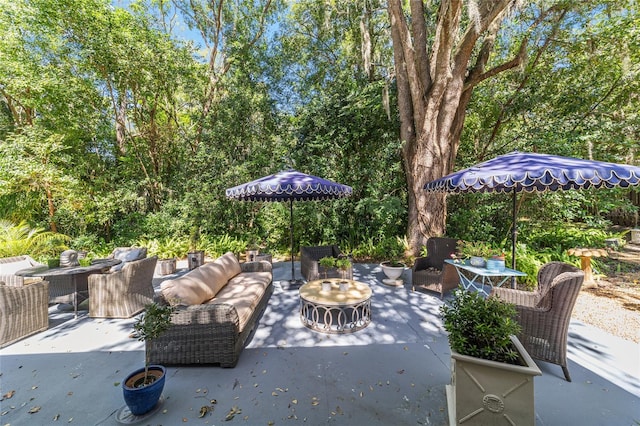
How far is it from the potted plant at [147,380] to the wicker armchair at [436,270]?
4128 millimetres

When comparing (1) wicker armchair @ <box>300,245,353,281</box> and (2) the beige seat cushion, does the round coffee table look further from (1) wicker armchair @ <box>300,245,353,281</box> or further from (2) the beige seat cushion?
(1) wicker armchair @ <box>300,245,353,281</box>

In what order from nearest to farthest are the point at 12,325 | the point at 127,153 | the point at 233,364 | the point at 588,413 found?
the point at 588,413
the point at 233,364
the point at 12,325
the point at 127,153

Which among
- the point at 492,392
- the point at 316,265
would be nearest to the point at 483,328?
the point at 492,392

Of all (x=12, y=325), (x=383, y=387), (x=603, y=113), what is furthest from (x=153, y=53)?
(x=603, y=113)

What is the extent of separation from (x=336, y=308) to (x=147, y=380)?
2145 millimetres

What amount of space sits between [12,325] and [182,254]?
501 centimetres

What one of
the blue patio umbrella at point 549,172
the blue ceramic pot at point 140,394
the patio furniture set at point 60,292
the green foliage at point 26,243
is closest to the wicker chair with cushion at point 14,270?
the patio furniture set at point 60,292

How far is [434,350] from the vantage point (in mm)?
2963

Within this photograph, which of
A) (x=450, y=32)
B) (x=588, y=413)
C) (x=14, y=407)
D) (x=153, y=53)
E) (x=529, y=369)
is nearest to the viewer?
→ (x=529, y=369)

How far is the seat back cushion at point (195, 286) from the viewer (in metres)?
2.98

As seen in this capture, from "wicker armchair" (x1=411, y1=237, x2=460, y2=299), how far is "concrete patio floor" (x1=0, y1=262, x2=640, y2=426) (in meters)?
1.09

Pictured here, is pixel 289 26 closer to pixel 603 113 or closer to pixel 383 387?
pixel 603 113

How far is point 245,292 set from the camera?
3785 millimetres

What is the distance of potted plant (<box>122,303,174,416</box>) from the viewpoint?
2006mm
